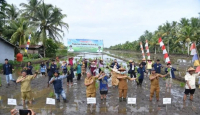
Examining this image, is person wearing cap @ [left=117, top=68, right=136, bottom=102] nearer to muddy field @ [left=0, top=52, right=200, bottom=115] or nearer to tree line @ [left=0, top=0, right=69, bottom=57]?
muddy field @ [left=0, top=52, right=200, bottom=115]

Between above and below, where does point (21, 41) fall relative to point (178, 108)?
above

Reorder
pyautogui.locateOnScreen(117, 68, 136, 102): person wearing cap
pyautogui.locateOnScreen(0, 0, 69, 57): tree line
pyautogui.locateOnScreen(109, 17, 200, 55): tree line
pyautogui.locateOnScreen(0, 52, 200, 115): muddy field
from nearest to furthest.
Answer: pyautogui.locateOnScreen(0, 52, 200, 115): muddy field, pyautogui.locateOnScreen(117, 68, 136, 102): person wearing cap, pyautogui.locateOnScreen(0, 0, 69, 57): tree line, pyautogui.locateOnScreen(109, 17, 200, 55): tree line

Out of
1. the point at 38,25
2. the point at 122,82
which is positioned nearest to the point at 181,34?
the point at 38,25

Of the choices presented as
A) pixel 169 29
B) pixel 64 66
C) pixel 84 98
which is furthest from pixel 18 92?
pixel 169 29

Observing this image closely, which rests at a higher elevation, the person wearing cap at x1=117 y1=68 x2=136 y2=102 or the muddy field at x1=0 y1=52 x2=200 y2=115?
the person wearing cap at x1=117 y1=68 x2=136 y2=102

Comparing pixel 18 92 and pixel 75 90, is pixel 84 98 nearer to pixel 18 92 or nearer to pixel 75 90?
pixel 75 90

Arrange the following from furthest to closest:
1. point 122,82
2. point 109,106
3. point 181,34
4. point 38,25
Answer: point 181,34 < point 38,25 < point 122,82 < point 109,106

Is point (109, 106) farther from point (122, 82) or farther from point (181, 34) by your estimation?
point (181, 34)

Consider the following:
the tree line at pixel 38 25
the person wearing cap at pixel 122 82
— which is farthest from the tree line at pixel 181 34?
the person wearing cap at pixel 122 82

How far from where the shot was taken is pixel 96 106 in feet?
22.1

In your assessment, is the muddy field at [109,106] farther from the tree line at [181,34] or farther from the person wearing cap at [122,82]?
the tree line at [181,34]

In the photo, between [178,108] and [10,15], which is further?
[10,15]

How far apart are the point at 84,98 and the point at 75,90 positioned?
1.60 meters

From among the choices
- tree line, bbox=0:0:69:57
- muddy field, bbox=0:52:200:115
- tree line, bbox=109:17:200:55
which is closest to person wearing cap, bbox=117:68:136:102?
muddy field, bbox=0:52:200:115
